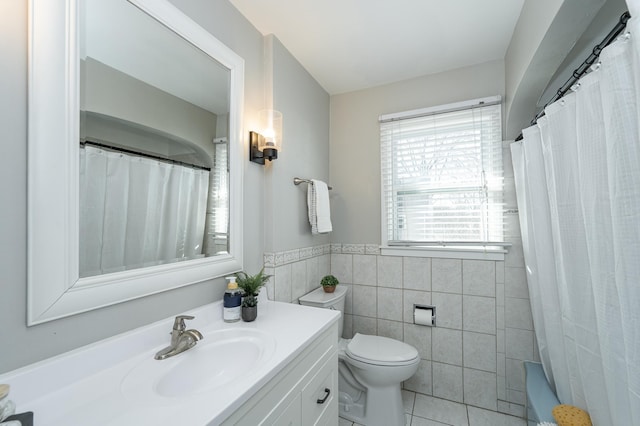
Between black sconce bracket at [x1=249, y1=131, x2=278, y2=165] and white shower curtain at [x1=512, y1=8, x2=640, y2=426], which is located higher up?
black sconce bracket at [x1=249, y1=131, x2=278, y2=165]

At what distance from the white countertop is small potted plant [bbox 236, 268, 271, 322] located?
28 centimetres

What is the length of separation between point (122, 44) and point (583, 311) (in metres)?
1.87

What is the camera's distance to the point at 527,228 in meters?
1.51

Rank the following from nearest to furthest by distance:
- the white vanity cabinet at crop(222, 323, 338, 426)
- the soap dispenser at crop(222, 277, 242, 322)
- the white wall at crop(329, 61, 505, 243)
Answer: the white vanity cabinet at crop(222, 323, 338, 426)
the soap dispenser at crop(222, 277, 242, 322)
the white wall at crop(329, 61, 505, 243)

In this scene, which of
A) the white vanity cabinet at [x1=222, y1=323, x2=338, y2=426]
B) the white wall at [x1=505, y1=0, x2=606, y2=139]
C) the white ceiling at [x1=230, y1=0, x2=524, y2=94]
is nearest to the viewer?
the white vanity cabinet at [x1=222, y1=323, x2=338, y2=426]

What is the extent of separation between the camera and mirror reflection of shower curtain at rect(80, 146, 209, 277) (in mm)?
838

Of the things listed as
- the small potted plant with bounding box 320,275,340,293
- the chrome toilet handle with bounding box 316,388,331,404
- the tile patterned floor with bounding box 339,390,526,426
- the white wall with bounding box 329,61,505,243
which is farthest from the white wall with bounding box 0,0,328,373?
the tile patterned floor with bounding box 339,390,526,426

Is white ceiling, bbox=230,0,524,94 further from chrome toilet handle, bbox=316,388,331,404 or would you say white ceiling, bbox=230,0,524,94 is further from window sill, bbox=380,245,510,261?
chrome toilet handle, bbox=316,388,331,404

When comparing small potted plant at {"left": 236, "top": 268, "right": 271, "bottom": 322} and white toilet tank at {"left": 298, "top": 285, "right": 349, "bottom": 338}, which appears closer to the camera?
small potted plant at {"left": 236, "top": 268, "right": 271, "bottom": 322}

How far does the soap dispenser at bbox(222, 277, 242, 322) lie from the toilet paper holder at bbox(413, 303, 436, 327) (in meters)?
1.34

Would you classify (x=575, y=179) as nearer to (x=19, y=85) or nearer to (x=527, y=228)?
(x=527, y=228)

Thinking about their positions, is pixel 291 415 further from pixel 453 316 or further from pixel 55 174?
pixel 453 316

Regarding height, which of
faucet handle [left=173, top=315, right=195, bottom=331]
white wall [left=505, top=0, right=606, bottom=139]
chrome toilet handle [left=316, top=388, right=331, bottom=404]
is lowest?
chrome toilet handle [left=316, top=388, right=331, bottom=404]

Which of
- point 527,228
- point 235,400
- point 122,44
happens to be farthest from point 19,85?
point 527,228
